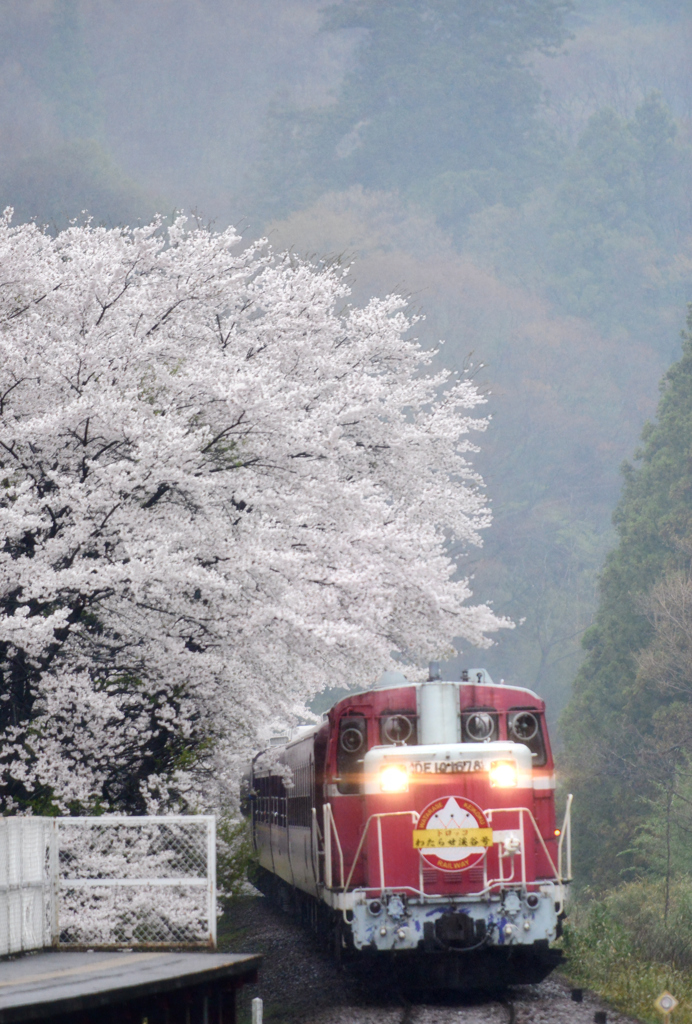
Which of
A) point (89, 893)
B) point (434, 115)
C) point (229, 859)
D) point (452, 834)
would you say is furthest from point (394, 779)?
point (434, 115)

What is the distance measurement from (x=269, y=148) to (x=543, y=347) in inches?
2019

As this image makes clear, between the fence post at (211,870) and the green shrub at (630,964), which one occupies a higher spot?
the fence post at (211,870)

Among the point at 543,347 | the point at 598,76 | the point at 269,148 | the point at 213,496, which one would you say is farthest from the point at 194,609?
the point at 598,76

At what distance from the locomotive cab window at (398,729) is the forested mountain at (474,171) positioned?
Result: 76411 millimetres

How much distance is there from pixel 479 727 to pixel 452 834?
3.98 ft

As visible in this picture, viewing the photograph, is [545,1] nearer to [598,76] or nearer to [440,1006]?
[598,76]

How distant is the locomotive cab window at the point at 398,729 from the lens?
13117mm

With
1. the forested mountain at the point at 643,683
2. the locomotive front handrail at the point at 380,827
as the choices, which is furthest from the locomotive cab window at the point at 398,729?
the forested mountain at the point at 643,683

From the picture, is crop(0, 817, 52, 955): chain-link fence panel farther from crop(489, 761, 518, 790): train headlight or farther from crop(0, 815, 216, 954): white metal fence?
crop(489, 761, 518, 790): train headlight

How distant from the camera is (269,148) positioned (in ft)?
493

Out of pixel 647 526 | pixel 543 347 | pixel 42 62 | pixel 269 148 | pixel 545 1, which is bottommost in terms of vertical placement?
pixel 647 526

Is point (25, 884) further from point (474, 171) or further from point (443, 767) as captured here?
point (474, 171)

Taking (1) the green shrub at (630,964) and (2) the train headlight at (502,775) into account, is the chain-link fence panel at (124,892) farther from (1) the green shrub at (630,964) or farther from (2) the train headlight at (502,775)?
(1) the green shrub at (630,964)

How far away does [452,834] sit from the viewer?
1248 centimetres
